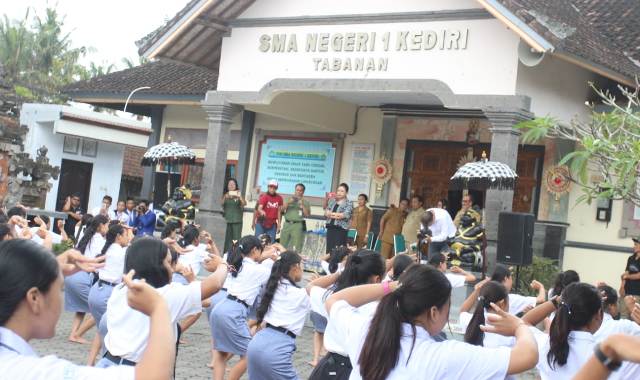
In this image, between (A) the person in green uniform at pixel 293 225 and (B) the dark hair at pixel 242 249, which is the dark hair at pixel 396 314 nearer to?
(B) the dark hair at pixel 242 249

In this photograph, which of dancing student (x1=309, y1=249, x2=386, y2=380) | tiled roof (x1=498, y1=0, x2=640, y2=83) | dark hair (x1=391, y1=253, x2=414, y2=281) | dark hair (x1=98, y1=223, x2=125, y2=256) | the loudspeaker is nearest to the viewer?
dancing student (x1=309, y1=249, x2=386, y2=380)

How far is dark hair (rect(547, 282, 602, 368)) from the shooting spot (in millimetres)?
4926

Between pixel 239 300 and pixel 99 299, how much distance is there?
1.48 meters

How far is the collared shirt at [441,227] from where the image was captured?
1312 cm

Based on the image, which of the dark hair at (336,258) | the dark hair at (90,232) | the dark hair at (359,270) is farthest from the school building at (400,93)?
the dark hair at (359,270)

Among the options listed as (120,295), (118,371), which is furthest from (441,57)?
(118,371)

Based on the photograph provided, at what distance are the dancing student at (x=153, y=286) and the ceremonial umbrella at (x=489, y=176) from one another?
8.00 m

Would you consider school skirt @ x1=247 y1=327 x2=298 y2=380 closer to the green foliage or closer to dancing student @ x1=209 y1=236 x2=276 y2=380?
dancing student @ x1=209 y1=236 x2=276 y2=380

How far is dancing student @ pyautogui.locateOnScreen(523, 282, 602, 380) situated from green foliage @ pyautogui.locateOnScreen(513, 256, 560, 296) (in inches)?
330

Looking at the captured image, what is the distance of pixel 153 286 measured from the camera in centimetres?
491

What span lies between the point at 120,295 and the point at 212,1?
427 inches

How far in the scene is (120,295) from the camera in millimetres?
5199

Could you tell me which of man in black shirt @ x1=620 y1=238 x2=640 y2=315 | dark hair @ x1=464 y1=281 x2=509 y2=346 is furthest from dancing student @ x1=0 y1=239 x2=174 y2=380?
man in black shirt @ x1=620 y1=238 x2=640 y2=315

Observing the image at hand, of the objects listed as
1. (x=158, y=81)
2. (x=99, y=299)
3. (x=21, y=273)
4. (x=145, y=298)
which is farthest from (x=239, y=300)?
(x=158, y=81)
